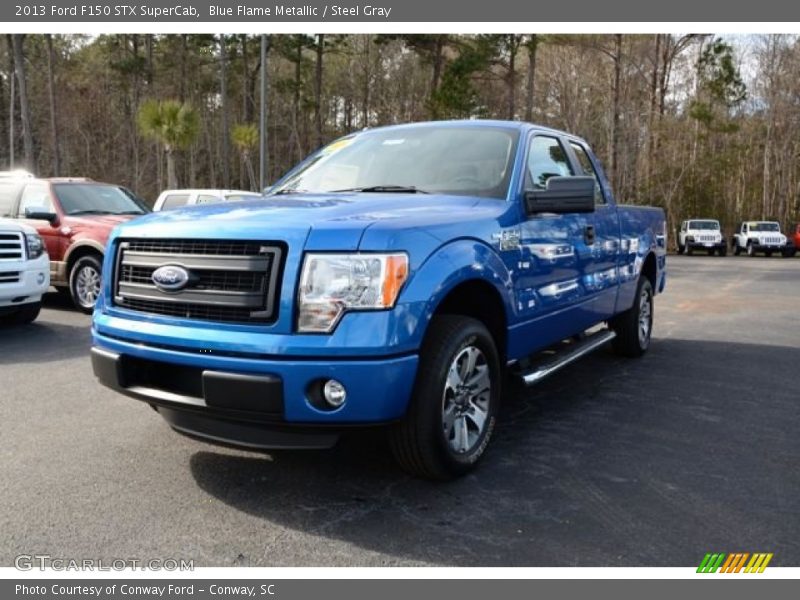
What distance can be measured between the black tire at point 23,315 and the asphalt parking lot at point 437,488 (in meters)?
2.60

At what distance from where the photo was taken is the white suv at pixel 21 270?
7.50 meters

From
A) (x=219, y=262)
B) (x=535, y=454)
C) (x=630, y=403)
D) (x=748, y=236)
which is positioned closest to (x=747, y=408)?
(x=630, y=403)

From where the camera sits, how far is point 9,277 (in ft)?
24.6

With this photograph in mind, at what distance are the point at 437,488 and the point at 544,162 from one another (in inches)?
95.5

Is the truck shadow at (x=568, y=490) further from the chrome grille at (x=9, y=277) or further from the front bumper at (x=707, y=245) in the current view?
the front bumper at (x=707, y=245)

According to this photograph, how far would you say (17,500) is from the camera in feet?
10.8

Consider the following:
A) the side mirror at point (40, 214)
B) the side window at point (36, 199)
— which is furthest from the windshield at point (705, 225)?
the side mirror at point (40, 214)

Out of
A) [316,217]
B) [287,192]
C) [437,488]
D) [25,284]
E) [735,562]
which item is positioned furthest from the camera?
[25,284]

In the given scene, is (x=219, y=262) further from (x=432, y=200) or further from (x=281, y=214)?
(x=432, y=200)

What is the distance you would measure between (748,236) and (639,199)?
8.32 meters

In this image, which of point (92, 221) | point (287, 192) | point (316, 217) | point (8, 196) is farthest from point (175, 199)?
point (316, 217)

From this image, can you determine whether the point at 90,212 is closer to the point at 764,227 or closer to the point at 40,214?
the point at 40,214

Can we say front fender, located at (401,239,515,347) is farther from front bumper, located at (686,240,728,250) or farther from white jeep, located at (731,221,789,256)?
white jeep, located at (731,221,789,256)

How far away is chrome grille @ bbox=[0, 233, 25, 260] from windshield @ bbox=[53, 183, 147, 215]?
5.73ft
